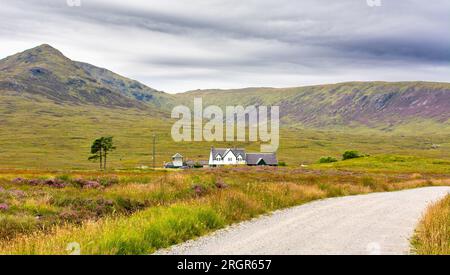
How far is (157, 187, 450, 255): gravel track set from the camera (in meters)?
13.3

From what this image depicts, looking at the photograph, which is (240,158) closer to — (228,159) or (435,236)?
(228,159)

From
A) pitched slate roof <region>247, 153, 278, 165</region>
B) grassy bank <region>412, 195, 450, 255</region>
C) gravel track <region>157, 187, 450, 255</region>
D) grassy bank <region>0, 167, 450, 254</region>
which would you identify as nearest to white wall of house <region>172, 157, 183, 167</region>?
pitched slate roof <region>247, 153, 278, 165</region>

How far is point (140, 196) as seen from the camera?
25.4 meters

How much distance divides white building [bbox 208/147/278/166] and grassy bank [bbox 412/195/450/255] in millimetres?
135731

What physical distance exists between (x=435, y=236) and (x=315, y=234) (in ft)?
13.8

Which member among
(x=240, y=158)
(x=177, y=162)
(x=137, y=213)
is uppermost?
(x=137, y=213)

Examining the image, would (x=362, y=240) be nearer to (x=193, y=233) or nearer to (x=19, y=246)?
(x=193, y=233)

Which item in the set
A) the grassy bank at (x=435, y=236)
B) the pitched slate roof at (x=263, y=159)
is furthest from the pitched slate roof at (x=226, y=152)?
the grassy bank at (x=435, y=236)

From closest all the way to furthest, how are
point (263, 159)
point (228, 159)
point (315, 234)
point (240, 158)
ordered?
1. point (315, 234)
2. point (263, 159)
3. point (240, 158)
4. point (228, 159)

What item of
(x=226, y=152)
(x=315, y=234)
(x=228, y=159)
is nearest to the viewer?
(x=315, y=234)

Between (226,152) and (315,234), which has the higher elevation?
(315,234)

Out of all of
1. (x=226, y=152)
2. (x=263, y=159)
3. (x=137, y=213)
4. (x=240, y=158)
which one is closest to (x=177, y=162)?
(x=226, y=152)

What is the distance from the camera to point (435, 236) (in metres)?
12.9
